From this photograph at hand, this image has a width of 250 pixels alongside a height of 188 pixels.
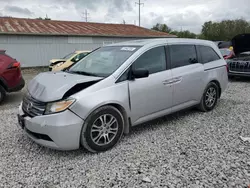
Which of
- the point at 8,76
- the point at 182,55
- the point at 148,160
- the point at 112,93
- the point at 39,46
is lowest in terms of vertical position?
the point at 148,160

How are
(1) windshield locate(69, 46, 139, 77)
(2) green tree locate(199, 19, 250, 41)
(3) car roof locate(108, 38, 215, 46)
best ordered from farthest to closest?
(2) green tree locate(199, 19, 250, 41), (3) car roof locate(108, 38, 215, 46), (1) windshield locate(69, 46, 139, 77)

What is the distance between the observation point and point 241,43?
8.16m

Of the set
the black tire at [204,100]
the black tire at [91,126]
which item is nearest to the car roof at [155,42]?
the black tire at [204,100]

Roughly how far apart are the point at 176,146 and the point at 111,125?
1047 mm

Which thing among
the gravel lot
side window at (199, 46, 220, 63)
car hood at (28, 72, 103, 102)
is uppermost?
side window at (199, 46, 220, 63)

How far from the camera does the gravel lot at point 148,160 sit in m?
2.53

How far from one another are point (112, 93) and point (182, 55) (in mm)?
1875

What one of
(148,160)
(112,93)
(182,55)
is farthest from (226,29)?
(148,160)

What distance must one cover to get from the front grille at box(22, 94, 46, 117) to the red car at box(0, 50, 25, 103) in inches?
119

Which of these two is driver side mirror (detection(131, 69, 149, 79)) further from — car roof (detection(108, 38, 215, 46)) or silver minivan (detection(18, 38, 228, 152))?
car roof (detection(108, 38, 215, 46))

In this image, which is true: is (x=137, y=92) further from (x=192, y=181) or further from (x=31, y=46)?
(x=31, y=46)

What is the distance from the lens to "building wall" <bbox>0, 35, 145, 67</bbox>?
15.0 m

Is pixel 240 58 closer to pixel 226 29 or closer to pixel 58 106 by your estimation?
pixel 58 106

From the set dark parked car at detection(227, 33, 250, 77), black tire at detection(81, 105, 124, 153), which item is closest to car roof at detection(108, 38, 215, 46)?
black tire at detection(81, 105, 124, 153)
